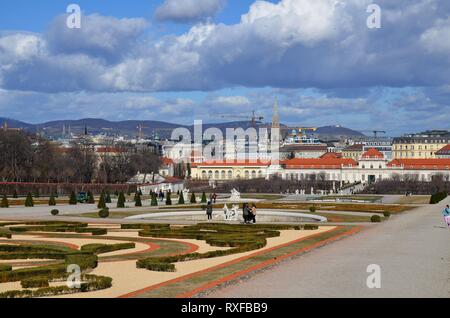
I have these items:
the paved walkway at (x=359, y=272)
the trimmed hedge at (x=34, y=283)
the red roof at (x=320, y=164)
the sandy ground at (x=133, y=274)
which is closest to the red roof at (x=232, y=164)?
the red roof at (x=320, y=164)

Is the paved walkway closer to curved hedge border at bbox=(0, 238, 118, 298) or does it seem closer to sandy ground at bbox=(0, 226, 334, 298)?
sandy ground at bbox=(0, 226, 334, 298)

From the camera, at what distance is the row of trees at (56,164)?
85875 mm

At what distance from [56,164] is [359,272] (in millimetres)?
78581

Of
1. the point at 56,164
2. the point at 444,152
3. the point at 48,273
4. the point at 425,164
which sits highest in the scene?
the point at 444,152

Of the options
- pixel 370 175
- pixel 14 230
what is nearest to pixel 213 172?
pixel 370 175

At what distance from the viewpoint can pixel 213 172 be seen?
463 ft

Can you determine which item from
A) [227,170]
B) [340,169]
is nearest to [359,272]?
[340,169]

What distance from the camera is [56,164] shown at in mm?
91438

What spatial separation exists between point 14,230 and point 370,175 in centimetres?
10715

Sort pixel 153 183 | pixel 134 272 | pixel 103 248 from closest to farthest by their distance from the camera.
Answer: pixel 134 272 → pixel 103 248 → pixel 153 183

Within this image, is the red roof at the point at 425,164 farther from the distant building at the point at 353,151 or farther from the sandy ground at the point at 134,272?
the sandy ground at the point at 134,272

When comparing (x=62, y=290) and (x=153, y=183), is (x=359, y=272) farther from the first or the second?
(x=153, y=183)
